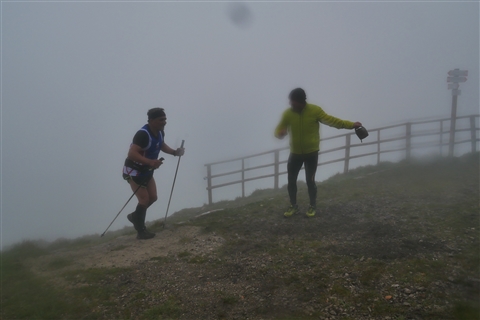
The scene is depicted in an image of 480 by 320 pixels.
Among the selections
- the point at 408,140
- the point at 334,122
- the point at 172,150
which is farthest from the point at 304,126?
the point at 408,140

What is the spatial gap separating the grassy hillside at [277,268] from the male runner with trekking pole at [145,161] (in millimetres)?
517

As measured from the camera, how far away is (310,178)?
6.33 meters

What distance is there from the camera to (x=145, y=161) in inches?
223

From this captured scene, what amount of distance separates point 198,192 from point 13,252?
5965cm

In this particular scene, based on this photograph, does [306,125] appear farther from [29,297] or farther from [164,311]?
[29,297]

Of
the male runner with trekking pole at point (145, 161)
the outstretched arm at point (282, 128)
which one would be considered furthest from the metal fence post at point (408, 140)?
the male runner with trekking pole at point (145, 161)

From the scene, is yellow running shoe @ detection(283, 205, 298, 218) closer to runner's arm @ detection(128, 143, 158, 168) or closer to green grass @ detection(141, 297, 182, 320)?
runner's arm @ detection(128, 143, 158, 168)

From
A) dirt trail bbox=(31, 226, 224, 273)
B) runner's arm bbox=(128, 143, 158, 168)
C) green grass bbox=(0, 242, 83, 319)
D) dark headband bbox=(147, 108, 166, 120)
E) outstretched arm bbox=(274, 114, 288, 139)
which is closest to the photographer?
green grass bbox=(0, 242, 83, 319)

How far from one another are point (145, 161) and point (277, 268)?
2.47 m

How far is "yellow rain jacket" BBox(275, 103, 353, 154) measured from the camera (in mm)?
5963

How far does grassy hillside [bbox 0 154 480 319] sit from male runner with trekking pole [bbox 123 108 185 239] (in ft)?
1.69

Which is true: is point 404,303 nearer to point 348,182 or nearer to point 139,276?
point 139,276

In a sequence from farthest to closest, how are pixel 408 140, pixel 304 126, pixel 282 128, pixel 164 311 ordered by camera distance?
pixel 408 140, pixel 282 128, pixel 304 126, pixel 164 311

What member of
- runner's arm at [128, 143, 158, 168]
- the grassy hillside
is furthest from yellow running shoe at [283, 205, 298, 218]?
runner's arm at [128, 143, 158, 168]
